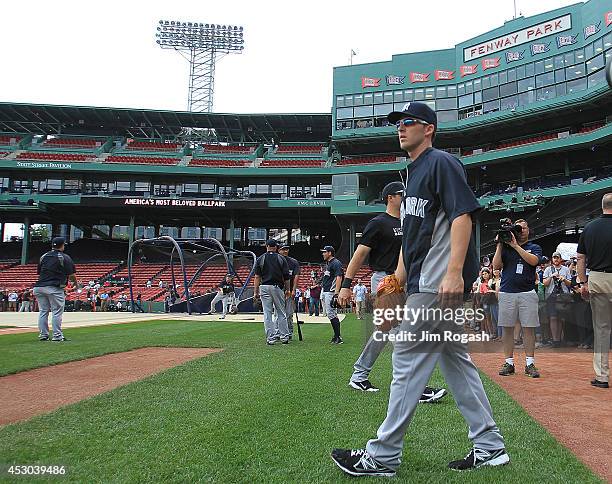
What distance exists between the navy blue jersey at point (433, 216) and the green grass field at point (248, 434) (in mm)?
1075

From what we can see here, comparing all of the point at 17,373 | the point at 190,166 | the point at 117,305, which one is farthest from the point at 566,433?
the point at 190,166

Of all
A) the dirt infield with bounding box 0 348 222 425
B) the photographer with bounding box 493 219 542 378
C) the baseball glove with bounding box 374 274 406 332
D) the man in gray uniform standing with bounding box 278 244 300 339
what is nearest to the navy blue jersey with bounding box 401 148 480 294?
the baseball glove with bounding box 374 274 406 332

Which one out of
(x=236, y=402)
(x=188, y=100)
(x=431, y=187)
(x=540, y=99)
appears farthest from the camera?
(x=188, y=100)

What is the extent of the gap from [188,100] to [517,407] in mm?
49805

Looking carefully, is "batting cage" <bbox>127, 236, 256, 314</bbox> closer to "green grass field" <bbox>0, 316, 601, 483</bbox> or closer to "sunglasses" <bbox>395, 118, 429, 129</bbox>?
"green grass field" <bbox>0, 316, 601, 483</bbox>

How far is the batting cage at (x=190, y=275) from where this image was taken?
25.5 meters

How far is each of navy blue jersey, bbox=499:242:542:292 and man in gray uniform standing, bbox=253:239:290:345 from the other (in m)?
4.22

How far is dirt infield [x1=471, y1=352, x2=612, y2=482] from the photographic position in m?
3.06

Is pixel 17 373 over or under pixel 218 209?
under

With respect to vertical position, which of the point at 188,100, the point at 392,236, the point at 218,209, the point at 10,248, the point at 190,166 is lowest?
the point at 392,236

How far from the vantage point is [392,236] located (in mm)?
5082

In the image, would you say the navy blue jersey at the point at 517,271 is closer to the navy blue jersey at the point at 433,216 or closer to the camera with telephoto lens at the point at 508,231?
the camera with telephoto lens at the point at 508,231

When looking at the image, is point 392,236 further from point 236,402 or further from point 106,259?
point 106,259

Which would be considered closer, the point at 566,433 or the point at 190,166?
the point at 566,433
